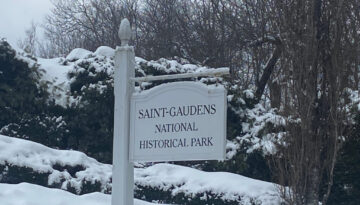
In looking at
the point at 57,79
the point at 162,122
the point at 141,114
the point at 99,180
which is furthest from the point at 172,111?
the point at 57,79

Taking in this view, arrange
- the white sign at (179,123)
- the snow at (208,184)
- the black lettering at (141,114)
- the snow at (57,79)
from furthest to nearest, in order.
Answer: the snow at (57,79), the snow at (208,184), the black lettering at (141,114), the white sign at (179,123)

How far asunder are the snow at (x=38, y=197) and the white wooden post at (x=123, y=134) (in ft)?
5.00

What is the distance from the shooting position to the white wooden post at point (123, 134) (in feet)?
16.4

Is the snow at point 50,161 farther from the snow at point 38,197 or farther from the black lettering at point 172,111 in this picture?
the black lettering at point 172,111

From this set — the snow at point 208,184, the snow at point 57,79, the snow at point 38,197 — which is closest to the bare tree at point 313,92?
the snow at point 208,184

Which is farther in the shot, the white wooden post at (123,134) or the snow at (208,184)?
the snow at (208,184)

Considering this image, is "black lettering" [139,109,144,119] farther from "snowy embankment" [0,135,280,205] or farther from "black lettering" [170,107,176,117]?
"snowy embankment" [0,135,280,205]

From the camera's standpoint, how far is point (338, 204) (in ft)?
27.3

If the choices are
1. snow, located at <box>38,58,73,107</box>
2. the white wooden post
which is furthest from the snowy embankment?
the white wooden post

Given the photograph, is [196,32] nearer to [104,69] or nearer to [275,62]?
[275,62]

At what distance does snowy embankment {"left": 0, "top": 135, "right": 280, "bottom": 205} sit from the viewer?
724cm

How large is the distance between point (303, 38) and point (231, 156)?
187cm

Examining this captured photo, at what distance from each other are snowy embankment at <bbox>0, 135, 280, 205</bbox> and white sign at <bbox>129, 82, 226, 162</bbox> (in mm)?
2513

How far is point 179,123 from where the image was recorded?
468 cm
